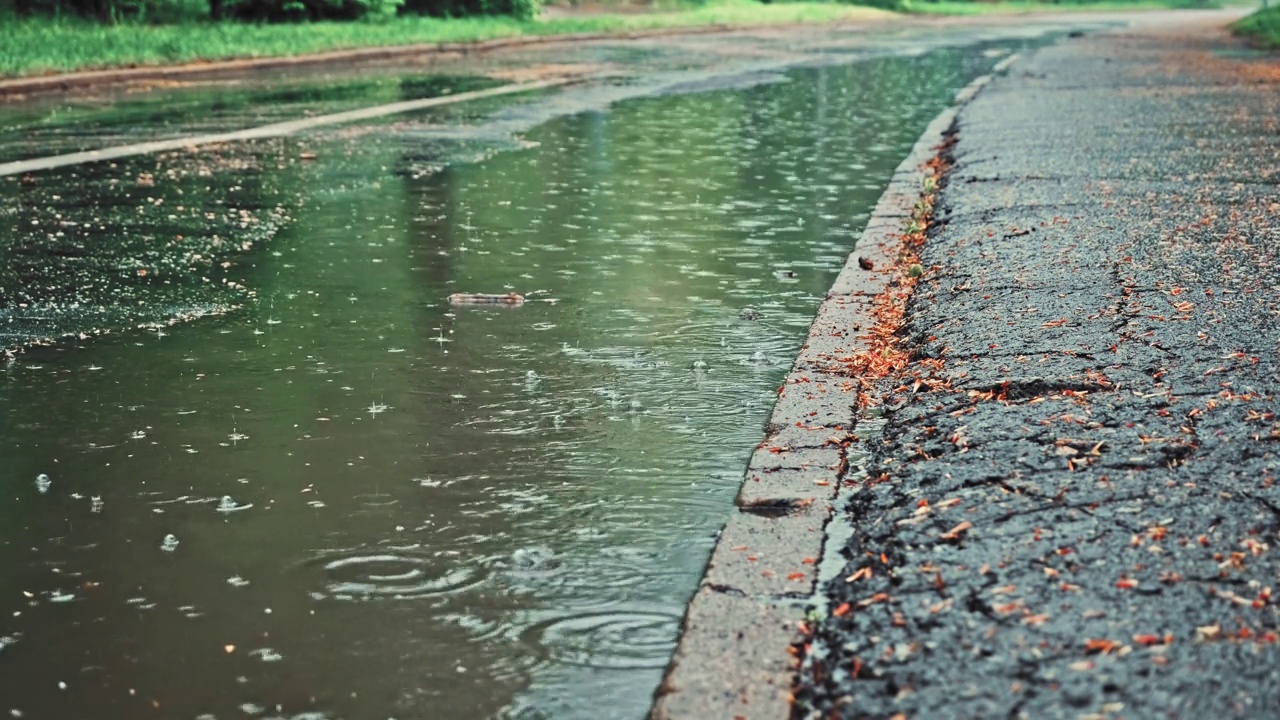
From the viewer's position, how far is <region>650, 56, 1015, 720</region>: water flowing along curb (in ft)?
10.3

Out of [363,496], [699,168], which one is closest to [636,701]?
[363,496]

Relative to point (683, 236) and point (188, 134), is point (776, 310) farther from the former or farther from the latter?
point (188, 134)

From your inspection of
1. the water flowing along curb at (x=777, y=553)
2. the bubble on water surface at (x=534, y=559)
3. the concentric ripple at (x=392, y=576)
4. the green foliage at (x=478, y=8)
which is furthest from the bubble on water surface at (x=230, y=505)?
the green foliage at (x=478, y=8)

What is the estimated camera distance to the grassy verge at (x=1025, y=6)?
58375mm

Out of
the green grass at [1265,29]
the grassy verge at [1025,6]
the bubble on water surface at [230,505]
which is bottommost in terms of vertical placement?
the grassy verge at [1025,6]

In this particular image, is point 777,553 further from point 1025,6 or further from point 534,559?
point 1025,6

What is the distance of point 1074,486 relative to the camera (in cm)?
390

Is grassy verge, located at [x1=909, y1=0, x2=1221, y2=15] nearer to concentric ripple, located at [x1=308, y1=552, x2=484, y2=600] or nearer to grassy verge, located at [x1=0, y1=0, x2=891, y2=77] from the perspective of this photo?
grassy verge, located at [x1=0, y1=0, x2=891, y2=77]

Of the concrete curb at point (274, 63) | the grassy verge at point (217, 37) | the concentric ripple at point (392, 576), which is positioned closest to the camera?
the concentric ripple at point (392, 576)

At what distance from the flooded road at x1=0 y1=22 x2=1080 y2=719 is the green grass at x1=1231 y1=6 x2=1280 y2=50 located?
72.9ft

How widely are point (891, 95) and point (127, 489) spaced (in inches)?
638

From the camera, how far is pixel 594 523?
4.17 m

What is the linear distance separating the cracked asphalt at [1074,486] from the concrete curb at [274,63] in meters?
13.8

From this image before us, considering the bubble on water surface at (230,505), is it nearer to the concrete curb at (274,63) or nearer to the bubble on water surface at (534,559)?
the bubble on water surface at (534,559)
